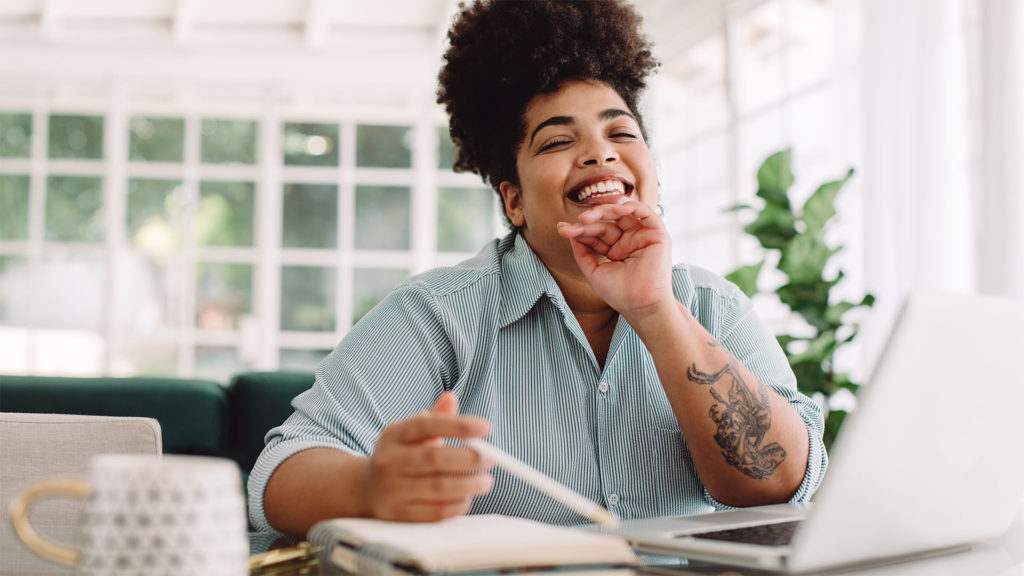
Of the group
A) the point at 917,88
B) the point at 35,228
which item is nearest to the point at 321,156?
the point at 35,228

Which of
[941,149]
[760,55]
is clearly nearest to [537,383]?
[941,149]

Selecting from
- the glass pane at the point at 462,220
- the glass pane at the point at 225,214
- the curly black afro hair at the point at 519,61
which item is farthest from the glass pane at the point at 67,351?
the curly black afro hair at the point at 519,61

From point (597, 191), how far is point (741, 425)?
0.43 m

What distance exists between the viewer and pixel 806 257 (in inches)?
111

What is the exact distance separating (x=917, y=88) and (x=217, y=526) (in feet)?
9.86

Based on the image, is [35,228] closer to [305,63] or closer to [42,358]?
[42,358]

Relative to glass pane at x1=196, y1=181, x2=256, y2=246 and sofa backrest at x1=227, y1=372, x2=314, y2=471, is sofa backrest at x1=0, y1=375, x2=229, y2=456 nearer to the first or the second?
sofa backrest at x1=227, y1=372, x2=314, y2=471

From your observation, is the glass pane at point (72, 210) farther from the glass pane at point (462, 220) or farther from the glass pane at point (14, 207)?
the glass pane at point (462, 220)

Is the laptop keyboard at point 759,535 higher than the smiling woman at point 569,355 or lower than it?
lower

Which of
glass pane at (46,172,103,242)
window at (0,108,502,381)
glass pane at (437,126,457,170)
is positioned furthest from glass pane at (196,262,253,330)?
glass pane at (437,126,457,170)

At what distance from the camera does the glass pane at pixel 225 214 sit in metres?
6.09

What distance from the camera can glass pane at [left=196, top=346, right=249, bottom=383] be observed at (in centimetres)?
603

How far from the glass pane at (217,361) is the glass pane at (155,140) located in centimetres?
133

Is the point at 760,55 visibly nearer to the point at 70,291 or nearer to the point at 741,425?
the point at 741,425
